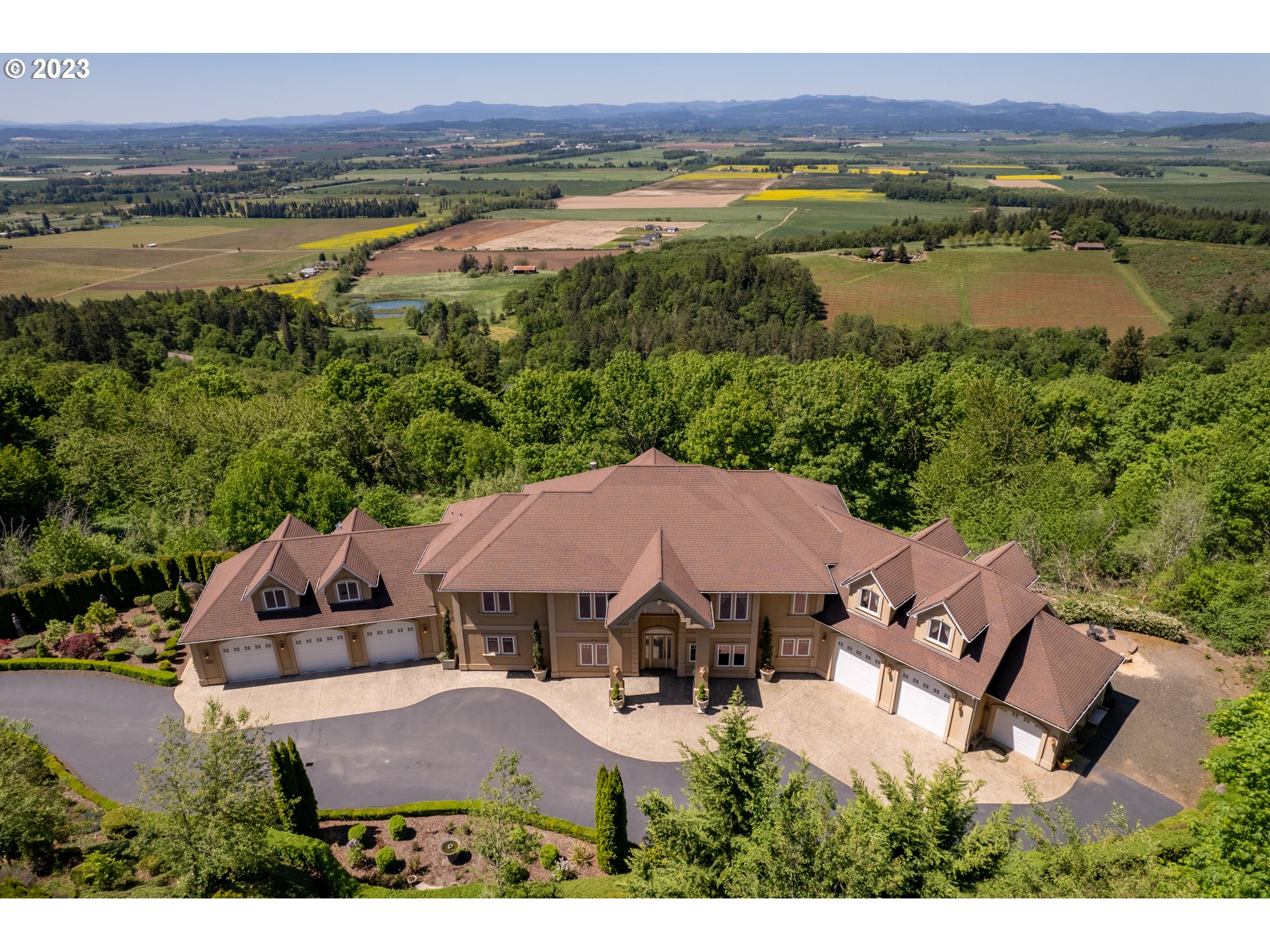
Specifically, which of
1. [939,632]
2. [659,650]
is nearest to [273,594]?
[659,650]

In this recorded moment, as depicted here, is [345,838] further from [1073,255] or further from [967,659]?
[1073,255]

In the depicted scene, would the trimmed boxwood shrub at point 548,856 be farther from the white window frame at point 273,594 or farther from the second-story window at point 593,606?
the white window frame at point 273,594

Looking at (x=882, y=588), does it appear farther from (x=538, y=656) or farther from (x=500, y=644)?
(x=500, y=644)

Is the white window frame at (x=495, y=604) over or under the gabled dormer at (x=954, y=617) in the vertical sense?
under

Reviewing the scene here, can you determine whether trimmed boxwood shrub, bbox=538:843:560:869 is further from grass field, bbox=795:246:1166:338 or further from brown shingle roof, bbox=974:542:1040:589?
grass field, bbox=795:246:1166:338

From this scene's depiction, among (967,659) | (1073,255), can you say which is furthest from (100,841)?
(1073,255)

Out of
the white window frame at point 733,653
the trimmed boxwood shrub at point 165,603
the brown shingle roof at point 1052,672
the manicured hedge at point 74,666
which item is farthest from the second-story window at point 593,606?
the trimmed boxwood shrub at point 165,603
